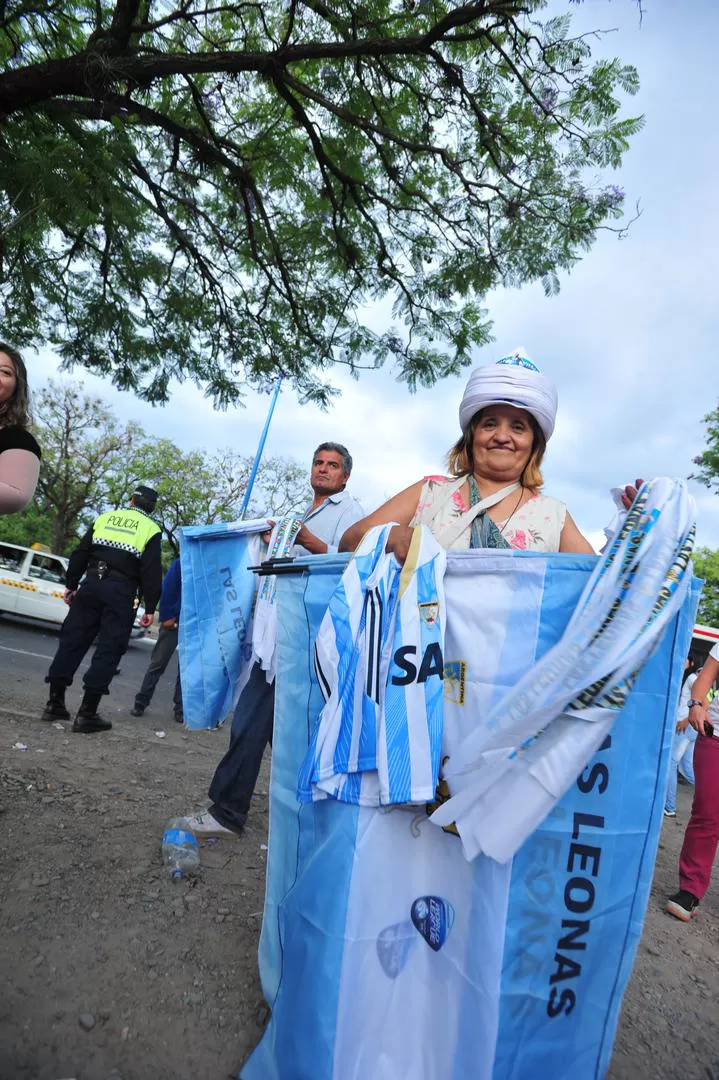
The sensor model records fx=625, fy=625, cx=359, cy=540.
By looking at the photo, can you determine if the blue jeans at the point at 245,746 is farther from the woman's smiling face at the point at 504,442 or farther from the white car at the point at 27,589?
the white car at the point at 27,589

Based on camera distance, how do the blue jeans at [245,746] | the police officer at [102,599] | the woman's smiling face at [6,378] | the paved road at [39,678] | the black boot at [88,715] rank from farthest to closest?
the paved road at [39,678] < the police officer at [102,599] < the black boot at [88,715] < the blue jeans at [245,746] < the woman's smiling face at [6,378]

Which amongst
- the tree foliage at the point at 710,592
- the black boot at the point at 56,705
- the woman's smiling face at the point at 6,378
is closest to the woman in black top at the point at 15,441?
the woman's smiling face at the point at 6,378

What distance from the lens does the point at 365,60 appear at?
4.98 metres

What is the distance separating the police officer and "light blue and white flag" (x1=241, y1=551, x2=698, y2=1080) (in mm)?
3786

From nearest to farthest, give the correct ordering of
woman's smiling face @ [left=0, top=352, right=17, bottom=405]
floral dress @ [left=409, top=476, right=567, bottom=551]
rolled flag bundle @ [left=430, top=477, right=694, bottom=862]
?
rolled flag bundle @ [left=430, top=477, right=694, bottom=862] → floral dress @ [left=409, top=476, right=567, bottom=551] → woman's smiling face @ [left=0, top=352, right=17, bottom=405]

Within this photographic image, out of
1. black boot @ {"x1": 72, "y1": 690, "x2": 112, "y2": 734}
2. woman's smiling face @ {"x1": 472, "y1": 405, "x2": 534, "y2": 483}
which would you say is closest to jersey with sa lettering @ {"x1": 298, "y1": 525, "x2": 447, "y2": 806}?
woman's smiling face @ {"x1": 472, "y1": 405, "x2": 534, "y2": 483}

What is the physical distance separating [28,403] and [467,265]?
4902mm

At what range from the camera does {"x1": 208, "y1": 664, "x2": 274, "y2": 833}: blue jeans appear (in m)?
2.86

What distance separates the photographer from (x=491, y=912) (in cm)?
137

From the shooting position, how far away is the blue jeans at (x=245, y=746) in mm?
2863

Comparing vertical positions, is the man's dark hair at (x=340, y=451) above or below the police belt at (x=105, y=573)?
above

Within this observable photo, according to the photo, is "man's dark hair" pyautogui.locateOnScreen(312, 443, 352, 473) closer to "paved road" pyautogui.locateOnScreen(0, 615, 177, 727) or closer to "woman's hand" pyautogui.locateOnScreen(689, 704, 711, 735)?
"woman's hand" pyautogui.locateOnScreen(689, 704, 711, 735)

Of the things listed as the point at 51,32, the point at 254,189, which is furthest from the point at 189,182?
the point at 51,32

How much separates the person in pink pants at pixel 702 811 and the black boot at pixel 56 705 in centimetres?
437
